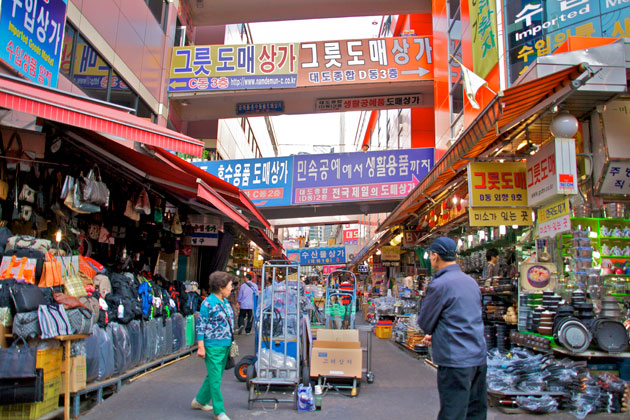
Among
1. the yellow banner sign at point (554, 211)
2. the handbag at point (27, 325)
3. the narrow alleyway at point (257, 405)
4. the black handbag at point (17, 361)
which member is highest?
the yellow banner sign at point (554, 211)

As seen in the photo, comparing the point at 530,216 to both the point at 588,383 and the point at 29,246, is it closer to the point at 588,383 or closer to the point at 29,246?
the point at 588,383

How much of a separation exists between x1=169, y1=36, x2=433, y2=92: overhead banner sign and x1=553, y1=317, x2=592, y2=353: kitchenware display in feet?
35.7

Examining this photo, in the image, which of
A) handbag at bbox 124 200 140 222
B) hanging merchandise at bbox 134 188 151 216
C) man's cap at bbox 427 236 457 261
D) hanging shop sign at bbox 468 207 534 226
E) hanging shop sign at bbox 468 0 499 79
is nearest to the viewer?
man's cap at bbox 427 236 457 261

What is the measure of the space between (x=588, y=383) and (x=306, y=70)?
41.3 feet

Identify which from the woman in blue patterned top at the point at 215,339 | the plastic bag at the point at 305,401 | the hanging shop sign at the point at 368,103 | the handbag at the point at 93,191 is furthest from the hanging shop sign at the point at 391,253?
the woman in blue patterned top at the point at 215,339

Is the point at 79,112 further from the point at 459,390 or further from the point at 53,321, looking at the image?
the point at 459,390

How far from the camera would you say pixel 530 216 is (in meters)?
6.91

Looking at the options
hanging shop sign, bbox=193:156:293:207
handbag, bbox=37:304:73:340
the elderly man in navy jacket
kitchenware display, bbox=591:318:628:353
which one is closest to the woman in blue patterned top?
handbag, bbox=37:304:73:340

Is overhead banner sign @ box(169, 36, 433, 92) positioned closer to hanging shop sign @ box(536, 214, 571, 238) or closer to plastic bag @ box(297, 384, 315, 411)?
hanging shop sign @ box(536, 214, 571, 238)

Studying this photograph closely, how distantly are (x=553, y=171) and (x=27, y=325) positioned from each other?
657cm

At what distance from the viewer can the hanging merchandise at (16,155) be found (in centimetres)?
586

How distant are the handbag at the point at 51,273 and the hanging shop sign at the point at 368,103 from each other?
1276 cm

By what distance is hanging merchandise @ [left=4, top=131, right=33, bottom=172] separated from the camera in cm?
586

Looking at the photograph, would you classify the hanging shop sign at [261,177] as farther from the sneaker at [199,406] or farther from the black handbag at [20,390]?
the black handbag at [20,390]
